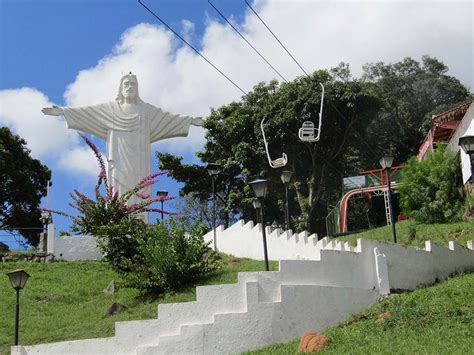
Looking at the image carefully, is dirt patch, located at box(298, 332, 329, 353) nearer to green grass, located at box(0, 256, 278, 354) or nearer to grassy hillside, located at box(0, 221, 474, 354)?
grassy hillside, located at box(0, 221, 474, 354)

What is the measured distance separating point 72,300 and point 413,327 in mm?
10765

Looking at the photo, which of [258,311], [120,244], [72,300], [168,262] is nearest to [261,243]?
[120,244]

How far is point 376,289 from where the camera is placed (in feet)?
52.0

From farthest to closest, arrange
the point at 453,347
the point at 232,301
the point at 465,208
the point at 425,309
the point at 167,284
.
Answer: the point at 465,208
the point at 167,284
the point at 232,301
the point at 425,309
the point at 453,347

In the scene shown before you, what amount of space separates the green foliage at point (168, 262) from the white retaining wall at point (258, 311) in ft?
11.7

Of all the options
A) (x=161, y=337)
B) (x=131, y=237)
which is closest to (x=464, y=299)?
A: (x=161, y=337)

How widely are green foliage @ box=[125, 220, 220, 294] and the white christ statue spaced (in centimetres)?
1001

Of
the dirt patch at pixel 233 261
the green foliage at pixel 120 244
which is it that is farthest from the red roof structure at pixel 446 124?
the green foliage at pixel 120 244

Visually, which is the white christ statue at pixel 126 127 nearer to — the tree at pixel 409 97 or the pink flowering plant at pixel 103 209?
the pink flowering plant at pixel 103 209

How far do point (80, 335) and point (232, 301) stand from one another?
372 cm

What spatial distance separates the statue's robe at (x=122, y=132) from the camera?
29.4 meters

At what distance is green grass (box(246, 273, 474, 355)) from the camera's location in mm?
11703

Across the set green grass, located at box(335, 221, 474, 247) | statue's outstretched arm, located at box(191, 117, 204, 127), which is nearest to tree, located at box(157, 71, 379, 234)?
statue's outstretched arm, located at box(191, 117, 204, 127)

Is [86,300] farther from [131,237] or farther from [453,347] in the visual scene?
[453,347]
